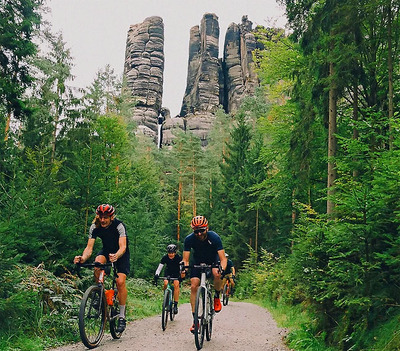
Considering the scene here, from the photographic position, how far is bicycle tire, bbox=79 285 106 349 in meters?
5.08

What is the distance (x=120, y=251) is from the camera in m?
5.62

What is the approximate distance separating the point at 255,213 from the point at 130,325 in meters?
23.6

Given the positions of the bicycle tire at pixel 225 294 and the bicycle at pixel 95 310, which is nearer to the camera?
the bicycle at pixel 95 310

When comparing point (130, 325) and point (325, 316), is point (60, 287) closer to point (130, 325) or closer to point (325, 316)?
point (130, 325)

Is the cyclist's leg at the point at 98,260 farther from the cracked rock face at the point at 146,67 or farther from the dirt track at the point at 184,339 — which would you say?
the cracked rock face at the point at 146,67

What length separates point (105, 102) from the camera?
1248 inches

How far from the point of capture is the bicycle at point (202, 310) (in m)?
5.32

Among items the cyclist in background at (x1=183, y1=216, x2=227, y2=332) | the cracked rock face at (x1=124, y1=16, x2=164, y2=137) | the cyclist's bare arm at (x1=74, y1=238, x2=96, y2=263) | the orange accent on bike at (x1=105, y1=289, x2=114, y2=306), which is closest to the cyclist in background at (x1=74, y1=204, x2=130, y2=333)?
the cyclist's bare arm at (x1=74, y1=238, x2=96, y2=263)

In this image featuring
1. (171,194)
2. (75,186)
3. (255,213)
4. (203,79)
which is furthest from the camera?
(203,79)

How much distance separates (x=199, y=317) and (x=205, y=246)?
1410 mm

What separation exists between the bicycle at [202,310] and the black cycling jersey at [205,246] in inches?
18.6

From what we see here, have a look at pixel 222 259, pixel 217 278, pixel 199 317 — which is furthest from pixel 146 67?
pixel 199 317

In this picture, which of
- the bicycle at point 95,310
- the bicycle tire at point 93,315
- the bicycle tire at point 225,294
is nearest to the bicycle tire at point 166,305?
the bicycle at point 95,310

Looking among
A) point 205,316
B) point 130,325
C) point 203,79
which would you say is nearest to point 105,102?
point 130,325
